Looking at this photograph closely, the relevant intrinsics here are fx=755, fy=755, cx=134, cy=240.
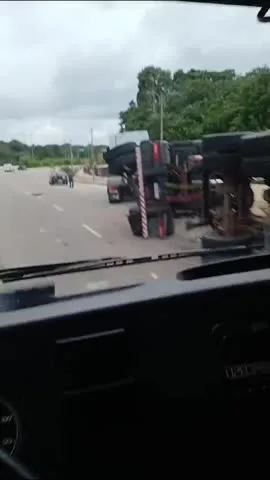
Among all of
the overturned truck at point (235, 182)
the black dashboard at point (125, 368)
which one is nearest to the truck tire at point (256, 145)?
the overturned truck at point (235, 182)

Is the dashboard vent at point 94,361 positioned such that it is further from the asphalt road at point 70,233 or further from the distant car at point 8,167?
the distant car at point 8,167

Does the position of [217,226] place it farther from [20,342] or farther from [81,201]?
[20,342]

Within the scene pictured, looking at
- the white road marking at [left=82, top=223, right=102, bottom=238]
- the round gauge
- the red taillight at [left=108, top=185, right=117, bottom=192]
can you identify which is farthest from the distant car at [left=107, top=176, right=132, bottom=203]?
the round gauge

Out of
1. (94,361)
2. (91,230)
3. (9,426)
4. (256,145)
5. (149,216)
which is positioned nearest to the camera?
(9,426)

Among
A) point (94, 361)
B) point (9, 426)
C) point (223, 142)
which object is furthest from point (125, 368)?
point (223, 142)

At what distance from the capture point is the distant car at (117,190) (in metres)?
2.41

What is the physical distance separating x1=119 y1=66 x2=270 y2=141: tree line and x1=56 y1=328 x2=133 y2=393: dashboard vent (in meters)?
0.65

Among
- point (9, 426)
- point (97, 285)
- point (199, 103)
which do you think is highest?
point (199, 103)

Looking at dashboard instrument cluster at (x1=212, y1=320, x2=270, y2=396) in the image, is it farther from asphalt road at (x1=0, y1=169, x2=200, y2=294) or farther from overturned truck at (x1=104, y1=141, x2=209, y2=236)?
overturned truck at (x1=104, y1=141, x2=209, y2=236)

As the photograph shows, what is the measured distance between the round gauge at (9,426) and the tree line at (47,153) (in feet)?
2.30

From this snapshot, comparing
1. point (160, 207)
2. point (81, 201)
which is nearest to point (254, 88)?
point (160, 207)

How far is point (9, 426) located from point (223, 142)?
113cm

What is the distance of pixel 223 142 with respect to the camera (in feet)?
8.23

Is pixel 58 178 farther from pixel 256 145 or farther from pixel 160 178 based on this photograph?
pixel 256 145
